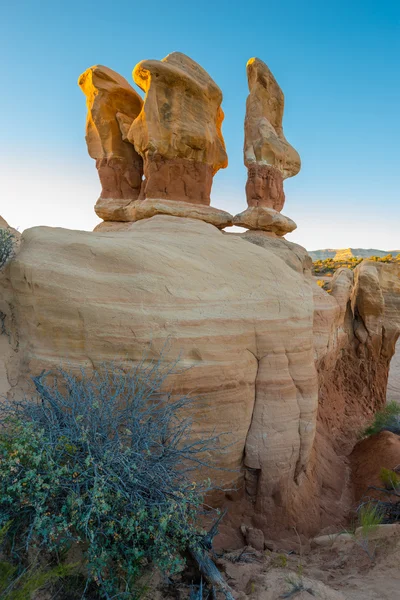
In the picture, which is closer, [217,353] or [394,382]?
[217,353]

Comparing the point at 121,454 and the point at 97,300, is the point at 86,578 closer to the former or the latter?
the point at 121,454

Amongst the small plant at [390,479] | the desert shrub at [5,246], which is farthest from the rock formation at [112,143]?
the small plant at [390,479]

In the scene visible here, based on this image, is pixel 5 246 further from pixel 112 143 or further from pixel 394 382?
pixel 394 382

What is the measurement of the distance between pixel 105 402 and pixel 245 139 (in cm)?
1033

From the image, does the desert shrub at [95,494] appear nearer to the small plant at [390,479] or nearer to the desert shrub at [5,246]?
the desert shrub at [5,246]

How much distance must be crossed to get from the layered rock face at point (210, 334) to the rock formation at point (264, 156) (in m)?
5.68

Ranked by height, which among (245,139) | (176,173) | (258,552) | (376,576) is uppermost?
(245,139)

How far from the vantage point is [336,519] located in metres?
4.70

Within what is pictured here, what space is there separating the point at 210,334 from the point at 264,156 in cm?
854

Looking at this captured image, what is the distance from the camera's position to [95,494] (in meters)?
2.20

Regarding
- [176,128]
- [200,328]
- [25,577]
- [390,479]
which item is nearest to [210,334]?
[200,328]

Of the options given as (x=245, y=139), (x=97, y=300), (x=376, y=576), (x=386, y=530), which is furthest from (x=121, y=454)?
(x=245, y=139)

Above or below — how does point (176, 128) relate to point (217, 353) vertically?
above

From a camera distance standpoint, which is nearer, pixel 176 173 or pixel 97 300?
pixel 97 300
